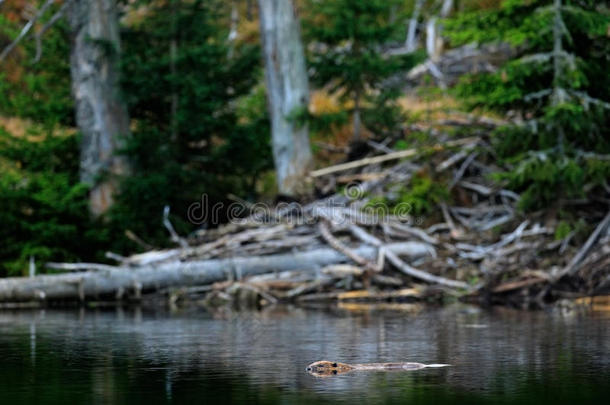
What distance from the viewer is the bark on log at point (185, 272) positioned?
1678 centimetres

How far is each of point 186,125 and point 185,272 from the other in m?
4.95

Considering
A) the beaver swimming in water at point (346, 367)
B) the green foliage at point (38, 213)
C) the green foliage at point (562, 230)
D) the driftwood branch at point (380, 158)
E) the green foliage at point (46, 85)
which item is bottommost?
the beaver swimming in water at point (346, 367)

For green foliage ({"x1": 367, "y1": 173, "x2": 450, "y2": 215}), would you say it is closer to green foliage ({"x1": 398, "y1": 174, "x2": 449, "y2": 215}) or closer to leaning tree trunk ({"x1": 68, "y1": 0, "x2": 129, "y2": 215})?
green foliage ({"x1": 398, "y1": 174, "x2": 449, "y2": 215})

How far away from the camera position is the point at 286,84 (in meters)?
20.8

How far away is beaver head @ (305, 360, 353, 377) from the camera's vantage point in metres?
7.32

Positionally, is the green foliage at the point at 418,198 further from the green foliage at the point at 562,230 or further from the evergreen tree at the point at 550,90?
the green foliage at the point at 562,230

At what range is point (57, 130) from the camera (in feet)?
74.5

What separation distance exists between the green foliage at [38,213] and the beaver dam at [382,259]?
2040 millimetres

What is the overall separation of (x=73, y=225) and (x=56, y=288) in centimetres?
309

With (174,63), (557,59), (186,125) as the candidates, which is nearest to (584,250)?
(557,59)

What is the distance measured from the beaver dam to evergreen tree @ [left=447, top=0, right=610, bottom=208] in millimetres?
988

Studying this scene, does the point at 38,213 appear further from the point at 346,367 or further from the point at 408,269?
the point at 346,367

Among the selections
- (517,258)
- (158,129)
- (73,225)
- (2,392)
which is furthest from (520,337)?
(158,129)

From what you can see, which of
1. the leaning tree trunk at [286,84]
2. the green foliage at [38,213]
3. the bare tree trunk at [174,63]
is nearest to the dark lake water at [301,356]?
the green foliage at [38,213]
